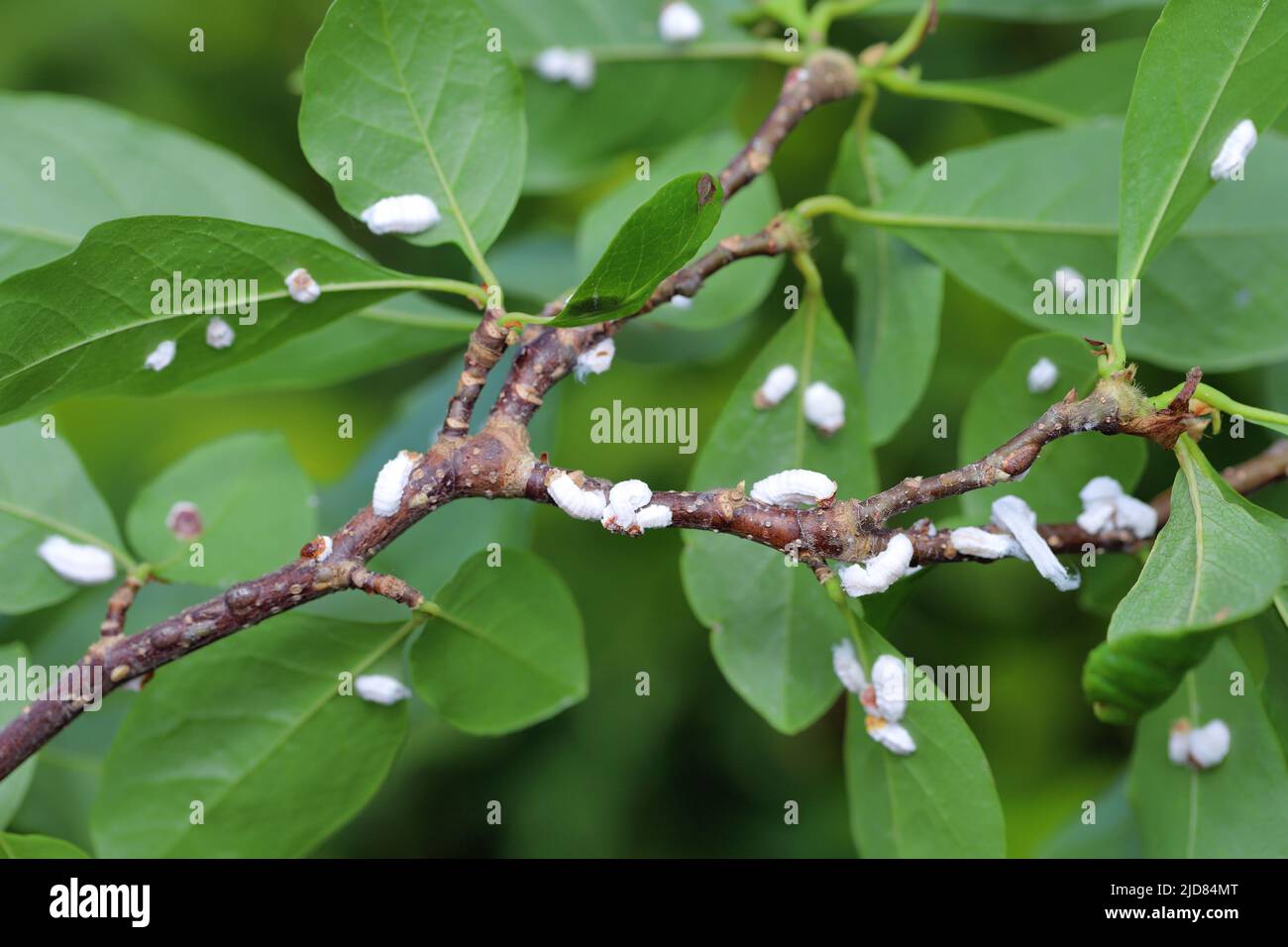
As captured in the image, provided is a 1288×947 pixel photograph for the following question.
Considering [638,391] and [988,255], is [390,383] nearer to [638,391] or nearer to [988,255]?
[638,391]

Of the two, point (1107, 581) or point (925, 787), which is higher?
point (1107, 581)

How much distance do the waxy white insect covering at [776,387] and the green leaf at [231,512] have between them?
0.73 metres

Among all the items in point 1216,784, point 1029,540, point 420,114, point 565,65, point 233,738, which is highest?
point 565,65

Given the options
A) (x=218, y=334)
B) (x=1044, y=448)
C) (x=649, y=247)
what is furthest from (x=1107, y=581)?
(x=218, y=334)

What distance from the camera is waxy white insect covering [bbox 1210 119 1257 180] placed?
132cm

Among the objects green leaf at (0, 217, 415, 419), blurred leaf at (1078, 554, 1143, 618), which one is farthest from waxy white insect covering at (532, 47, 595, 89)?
blurred leaf at (1078, 554, 1143, 618)

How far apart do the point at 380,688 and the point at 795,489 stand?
65 cm

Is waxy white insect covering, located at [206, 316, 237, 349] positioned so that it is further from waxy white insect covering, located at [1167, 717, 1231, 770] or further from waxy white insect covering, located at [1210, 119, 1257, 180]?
waxy white insect covering, located at [1167, 717, 1231, 770]

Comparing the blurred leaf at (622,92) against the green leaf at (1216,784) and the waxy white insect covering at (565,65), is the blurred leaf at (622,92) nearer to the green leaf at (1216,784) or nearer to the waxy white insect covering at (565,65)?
the waxy white insect covering at (565,65)

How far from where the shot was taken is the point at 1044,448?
1.49 meters

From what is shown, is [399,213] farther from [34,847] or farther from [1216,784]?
[1216,784]

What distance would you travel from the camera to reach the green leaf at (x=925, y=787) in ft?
4.43

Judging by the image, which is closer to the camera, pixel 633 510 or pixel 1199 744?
pixel 633 510

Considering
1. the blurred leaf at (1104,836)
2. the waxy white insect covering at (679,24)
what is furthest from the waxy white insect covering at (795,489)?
Answer: the waxy white insect covering at (679,24)
